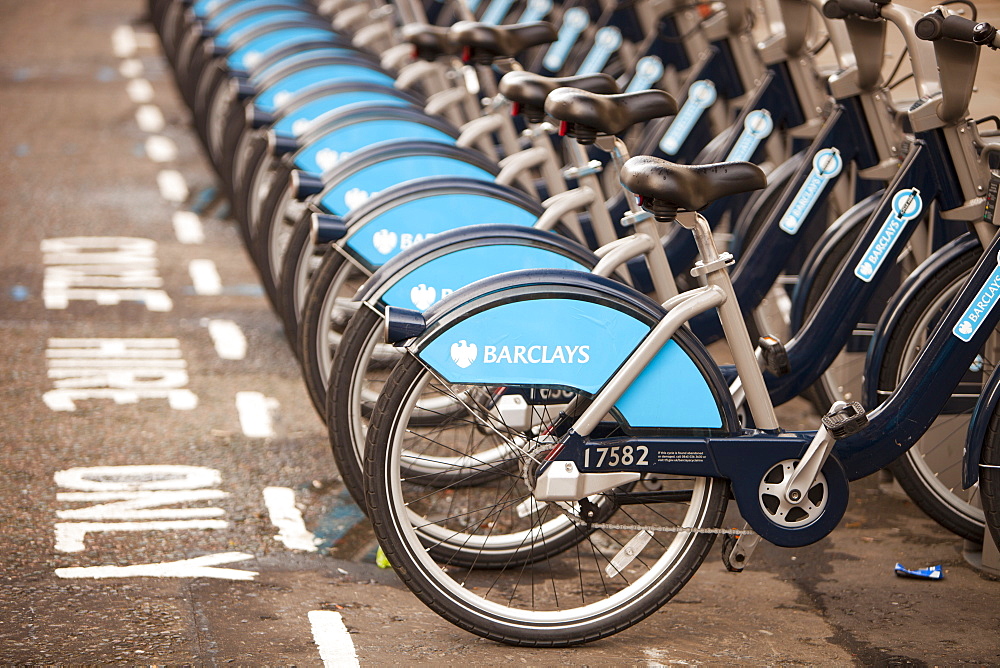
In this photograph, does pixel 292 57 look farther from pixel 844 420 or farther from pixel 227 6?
pixel 844 420

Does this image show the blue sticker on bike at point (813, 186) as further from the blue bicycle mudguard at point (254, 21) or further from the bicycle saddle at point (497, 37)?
the blue bicycle mudguard at point (254, 21)

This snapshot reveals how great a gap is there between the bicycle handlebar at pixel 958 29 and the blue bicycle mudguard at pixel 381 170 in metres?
1.60

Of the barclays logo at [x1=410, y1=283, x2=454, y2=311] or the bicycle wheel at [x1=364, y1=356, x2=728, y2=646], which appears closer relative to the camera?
the bicycle wheel at [x1=364, y1=356, x2=728, y2=646]

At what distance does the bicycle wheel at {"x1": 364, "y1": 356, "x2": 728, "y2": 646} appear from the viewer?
10.5 ft

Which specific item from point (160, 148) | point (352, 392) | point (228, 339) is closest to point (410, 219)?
point (352, 392)

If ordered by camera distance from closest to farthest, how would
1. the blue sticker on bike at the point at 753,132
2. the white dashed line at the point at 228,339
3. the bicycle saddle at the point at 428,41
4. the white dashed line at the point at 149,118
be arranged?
the blue sticker on bike at the point at 753,132
the bicycle saddle at the point at 428,41
the white dashed line at the point at 228,339
the white dashed line at the point at 149,118

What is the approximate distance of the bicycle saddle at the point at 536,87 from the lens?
3887 mm

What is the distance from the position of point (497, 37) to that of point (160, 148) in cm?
554

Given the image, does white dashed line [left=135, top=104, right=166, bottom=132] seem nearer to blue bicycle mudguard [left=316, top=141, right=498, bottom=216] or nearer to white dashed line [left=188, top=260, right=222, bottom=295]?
white dashed line [left=188, top=260, right=222, bottom=295]

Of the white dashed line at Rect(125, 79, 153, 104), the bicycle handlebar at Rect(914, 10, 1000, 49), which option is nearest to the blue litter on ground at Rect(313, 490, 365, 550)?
the bicycle handlebar at Rect(914, 10, 1000, 49)

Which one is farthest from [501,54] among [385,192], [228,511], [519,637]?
[519,637]

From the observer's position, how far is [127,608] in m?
3.40

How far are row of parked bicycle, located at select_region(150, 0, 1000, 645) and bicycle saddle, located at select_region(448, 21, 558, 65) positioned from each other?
0.03ft

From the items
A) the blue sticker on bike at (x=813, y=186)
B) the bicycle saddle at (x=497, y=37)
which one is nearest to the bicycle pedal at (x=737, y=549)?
the blue sticker on bike at (x=813, y=186)
